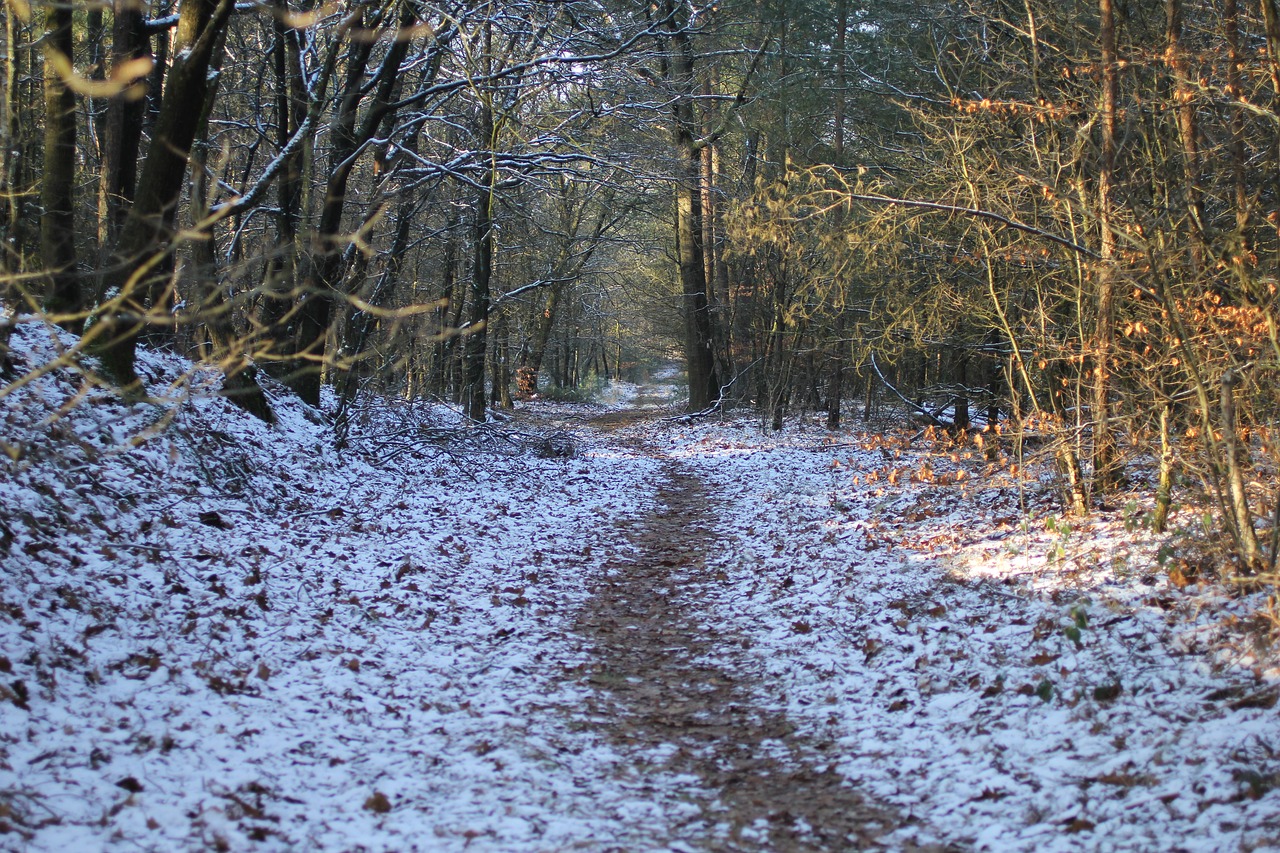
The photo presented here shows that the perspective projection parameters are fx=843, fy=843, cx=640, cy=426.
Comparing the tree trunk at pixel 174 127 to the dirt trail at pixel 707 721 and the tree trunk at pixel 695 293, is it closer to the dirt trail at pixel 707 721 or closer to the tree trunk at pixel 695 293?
the dirt trail at pixel 707 721

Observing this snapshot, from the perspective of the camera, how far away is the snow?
3.84m

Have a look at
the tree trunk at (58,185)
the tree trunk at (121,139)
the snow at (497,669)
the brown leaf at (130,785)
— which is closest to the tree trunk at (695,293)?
the tree trunk at (121,139)

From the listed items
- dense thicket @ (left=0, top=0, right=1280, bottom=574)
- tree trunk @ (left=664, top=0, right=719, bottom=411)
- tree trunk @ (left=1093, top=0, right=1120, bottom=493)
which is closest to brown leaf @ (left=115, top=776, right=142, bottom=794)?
dense thicket @ (left=0, top=0, right=1280, bottom=574)

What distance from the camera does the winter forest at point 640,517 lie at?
4.07m

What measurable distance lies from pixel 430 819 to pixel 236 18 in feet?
47.0

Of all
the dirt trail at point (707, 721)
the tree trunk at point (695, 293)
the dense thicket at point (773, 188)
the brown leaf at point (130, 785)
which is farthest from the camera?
the tree trunk at point (695, 293)

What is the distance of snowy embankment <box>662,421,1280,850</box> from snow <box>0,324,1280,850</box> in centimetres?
2

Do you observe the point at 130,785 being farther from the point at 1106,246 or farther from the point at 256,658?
the point at 1106,246

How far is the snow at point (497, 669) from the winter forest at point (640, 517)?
0.03 meters

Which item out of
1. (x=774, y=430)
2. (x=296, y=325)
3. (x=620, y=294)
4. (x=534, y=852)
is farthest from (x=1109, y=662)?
(x=620, y=294)

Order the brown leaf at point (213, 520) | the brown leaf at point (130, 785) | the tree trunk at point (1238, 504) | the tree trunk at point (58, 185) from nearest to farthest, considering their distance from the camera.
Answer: the brown leaf at point (130, 785) < the tree trunk at point (1238, 504) < the brown leaf at point (213, 520) < the tree trunk at point (58, 185)

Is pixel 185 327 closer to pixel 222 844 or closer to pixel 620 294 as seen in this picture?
pixel 222 844

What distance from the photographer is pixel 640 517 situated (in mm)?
11758

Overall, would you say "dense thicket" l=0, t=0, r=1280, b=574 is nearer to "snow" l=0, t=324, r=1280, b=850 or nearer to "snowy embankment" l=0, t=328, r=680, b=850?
"snow" l=0, t=324, r=1280, b=850
